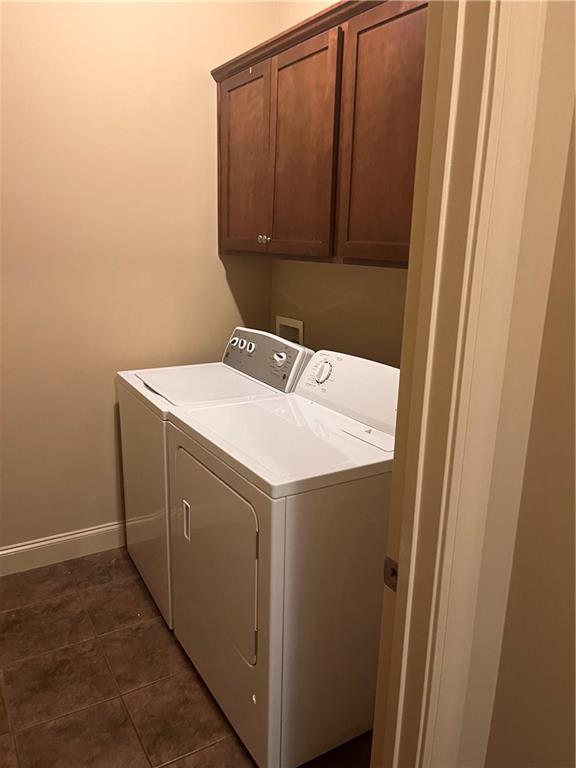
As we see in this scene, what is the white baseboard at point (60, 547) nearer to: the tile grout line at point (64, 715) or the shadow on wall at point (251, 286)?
the tile grout line at point (64, 715)

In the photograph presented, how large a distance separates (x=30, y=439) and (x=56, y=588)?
626mm

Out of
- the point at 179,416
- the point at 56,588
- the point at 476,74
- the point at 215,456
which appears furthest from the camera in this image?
the point at 56,588

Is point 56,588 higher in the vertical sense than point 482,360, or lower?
lower

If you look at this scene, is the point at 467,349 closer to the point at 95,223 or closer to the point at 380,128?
the point at 380,128

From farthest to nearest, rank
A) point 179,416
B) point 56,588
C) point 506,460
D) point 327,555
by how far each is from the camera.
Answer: point 56,588 < point 179,416 < point 327,555 < point 506,460

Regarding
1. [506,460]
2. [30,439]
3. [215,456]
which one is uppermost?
[506,460]

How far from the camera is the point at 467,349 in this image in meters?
0.76

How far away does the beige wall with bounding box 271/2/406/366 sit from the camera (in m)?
2.12

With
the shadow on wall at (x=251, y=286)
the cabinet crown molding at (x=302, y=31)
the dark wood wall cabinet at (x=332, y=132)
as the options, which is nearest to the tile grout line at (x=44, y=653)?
the shadow on wall at (x=251, y=286)

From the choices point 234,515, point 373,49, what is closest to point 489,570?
point 234,515

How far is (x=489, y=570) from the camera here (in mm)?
897

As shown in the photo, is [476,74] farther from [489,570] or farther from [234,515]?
[234,515]

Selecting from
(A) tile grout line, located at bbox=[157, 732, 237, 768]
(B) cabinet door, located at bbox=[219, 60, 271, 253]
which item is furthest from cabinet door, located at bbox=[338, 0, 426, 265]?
(A) tile grout line, located at bbox=[157, 732, 237, 768]

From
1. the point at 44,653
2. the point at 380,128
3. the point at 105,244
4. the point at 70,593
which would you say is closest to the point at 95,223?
the point at 105,244
